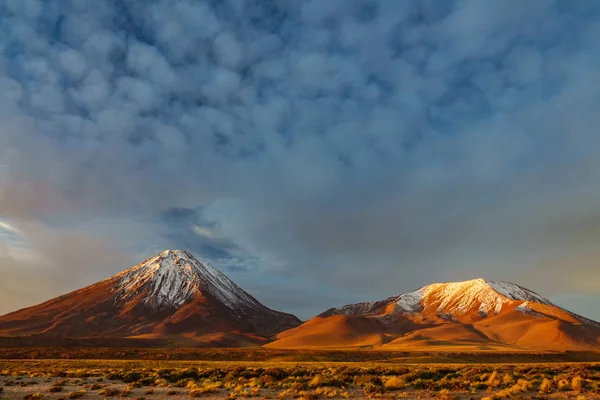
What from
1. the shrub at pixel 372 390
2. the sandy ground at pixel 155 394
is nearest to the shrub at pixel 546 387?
the sandy ground at pixel 155 394

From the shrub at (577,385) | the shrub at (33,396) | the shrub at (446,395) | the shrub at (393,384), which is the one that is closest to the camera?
the shrub at (446,395)

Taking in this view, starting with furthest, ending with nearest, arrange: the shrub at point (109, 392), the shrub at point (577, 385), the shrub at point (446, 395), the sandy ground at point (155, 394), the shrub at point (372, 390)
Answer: the shrub at point (577, 385) < the shrub at point (372, 390) < the shrub at point (109, 392) < the sandy ground at point (155, 394) < the shrub at point (446, 395)

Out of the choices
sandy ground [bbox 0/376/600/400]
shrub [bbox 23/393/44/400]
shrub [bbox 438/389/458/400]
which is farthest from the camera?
sandy ground [bbox 0/376/600/400]

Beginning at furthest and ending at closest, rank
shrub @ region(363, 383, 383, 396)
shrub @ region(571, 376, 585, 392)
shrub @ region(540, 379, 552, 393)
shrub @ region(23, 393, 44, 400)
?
shrub @ region(571, 376, 585, 392) → shrub @ region(540, 379, 552, 393) → shrub @ region(363, 383, 383, 396) → shrub @ region(23, 393, 44, 400)

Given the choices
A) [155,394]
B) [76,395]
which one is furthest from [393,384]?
[76,395]

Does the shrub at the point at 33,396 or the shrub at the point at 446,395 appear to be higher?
the shrub at the point at 33,396

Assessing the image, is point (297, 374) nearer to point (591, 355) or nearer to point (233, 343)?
point (591, 355)

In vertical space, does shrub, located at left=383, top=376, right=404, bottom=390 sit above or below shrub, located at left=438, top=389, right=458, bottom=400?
above

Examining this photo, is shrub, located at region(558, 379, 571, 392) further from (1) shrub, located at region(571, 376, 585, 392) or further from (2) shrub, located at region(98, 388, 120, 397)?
(2) shrub, located at region(98, 388, 120, 397)

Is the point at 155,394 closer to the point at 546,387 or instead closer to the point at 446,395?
the point at 446,395

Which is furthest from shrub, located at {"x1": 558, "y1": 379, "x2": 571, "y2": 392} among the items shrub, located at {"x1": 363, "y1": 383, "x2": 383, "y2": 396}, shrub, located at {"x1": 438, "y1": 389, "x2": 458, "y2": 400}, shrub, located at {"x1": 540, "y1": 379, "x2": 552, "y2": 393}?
shrub, located at {"x1": 363, "y1": 383, "x2": 383, "y2": 396}

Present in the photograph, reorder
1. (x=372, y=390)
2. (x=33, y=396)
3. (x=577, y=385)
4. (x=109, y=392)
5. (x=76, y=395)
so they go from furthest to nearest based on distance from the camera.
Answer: (x=577, y=385), (x=372, y=390), (x=109, y=392), (x=76, y=395), (x=33, y=396)

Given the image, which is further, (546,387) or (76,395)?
(546,387)

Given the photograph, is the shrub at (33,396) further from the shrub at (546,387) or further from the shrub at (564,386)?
the shrub at (564,386)
